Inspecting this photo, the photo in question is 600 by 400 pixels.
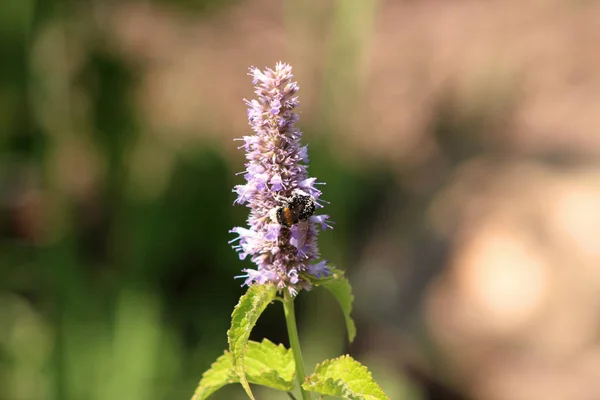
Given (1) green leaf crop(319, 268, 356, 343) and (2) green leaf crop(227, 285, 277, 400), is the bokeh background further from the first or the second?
(2) green leaf crop(227, 285, 277, 400)

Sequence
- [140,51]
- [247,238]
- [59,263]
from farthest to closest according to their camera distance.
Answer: [140,51] < [59,263] < [247,238]

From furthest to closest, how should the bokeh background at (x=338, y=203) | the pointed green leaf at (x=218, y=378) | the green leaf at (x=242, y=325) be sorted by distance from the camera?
the bokeh background at (x=338, y=203)
the pointed green leaf at (x=218, y=378)
the green leaf at (x=242, y=325)

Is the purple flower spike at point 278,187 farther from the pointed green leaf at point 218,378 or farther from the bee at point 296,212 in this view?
the pointed green leaf at point 218,378

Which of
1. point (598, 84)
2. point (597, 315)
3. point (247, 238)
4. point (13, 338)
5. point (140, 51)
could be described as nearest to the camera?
point (247, 238)

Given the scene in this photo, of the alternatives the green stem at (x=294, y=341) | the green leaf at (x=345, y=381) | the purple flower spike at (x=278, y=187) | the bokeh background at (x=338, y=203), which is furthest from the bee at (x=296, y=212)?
the bokeh background at (x=338, y=203)

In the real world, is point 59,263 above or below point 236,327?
below

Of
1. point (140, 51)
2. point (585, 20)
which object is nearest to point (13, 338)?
point (140, 51)

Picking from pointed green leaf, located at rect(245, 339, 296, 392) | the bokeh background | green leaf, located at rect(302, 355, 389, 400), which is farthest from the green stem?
the bokeh background

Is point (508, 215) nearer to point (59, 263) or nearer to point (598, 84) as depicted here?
point (598, 84)
